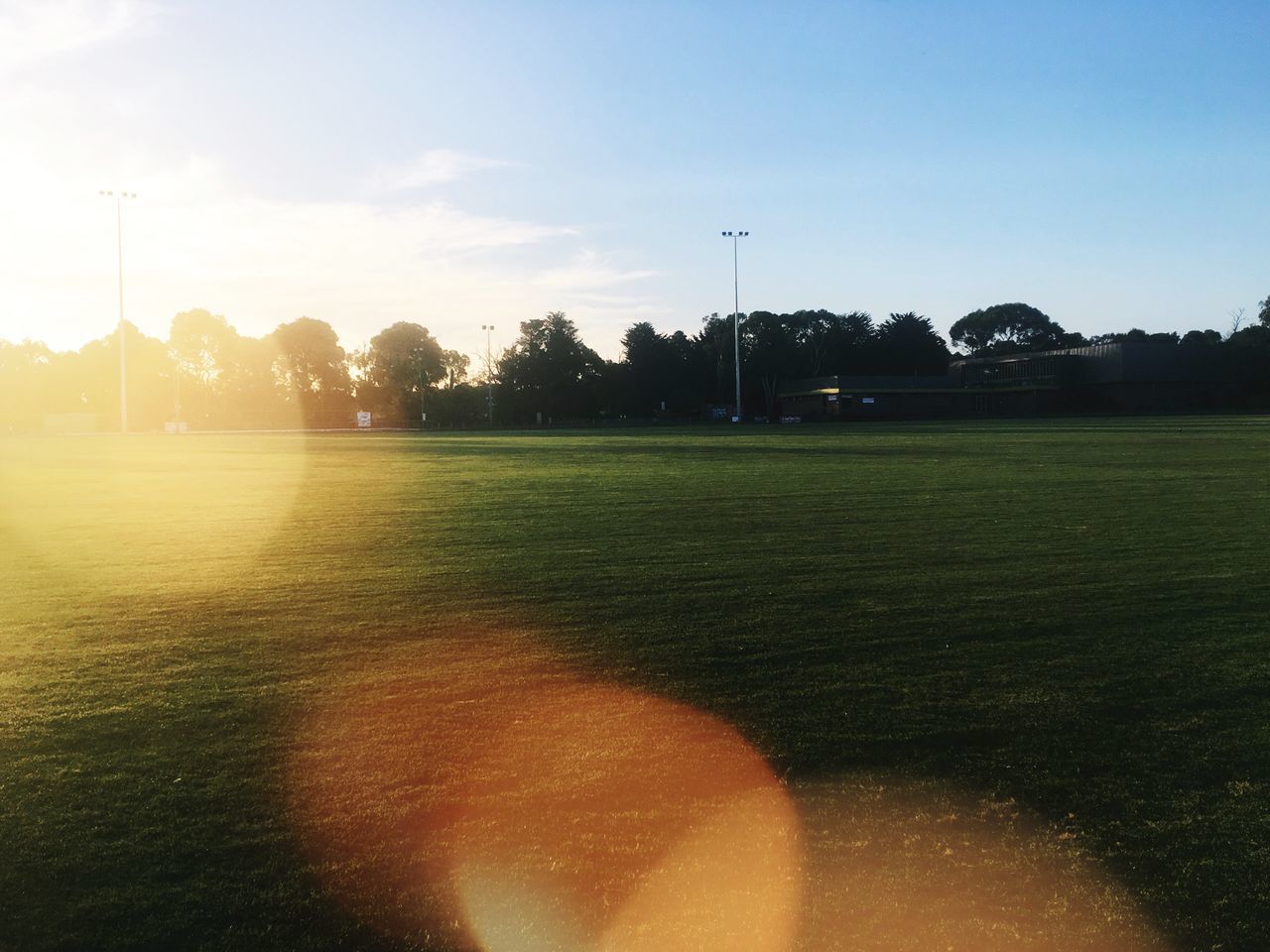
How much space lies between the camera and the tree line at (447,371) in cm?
8931

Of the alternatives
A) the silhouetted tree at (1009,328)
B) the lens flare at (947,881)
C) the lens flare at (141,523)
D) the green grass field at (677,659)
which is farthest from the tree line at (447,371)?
the lens flare at (947,881)

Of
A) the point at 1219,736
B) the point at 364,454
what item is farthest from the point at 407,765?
the point at 364,454

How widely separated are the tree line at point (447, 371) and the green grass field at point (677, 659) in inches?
2846

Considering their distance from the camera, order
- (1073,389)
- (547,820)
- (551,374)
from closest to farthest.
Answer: (547,820) → (1073,389) → (551,374)

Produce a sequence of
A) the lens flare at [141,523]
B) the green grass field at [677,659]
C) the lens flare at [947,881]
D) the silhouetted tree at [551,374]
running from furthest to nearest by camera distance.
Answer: the silhouetted tree at [551,374] → the lens flare at [141,523] → the green grass field at [677,659] → the lens flare at [947,881]

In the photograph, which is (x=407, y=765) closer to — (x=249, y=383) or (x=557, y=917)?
(x=557, y=917)

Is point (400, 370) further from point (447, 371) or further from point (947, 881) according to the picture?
point (947, 881)

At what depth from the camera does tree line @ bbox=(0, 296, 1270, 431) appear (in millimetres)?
89312

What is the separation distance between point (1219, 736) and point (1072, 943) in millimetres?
1908

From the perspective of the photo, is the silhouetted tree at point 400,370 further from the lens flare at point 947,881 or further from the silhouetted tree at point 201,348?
the lens flare at point 947,881

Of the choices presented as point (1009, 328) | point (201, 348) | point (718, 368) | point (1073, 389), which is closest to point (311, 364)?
point (201, 348)

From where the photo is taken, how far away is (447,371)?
9819 centimetres

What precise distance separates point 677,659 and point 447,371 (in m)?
94.6

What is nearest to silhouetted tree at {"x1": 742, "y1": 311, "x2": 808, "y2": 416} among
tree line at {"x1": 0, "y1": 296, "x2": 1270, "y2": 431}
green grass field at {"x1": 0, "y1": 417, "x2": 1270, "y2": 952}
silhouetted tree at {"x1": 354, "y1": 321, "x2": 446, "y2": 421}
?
tree line at {"x1": 0, "y1": 296, "x2": 1270, "y2": 431}
